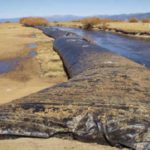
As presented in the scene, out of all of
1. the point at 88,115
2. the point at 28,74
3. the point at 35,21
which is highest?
the point at 88,115

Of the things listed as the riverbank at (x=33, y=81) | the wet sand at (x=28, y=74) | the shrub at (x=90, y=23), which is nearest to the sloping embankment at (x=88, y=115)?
the riverbank at (x=33, y=81)

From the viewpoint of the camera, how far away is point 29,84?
35.5ft

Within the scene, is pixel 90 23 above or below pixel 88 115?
below

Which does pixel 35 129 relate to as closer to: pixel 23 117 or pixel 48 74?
pixel 23 117

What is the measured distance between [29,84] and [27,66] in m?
3.59

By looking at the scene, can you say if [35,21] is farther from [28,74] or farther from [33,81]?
[33,81]

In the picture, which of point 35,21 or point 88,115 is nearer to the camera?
point 88,115

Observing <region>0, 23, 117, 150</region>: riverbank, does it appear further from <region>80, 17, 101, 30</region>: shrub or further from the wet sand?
<region>80, 17, 101, 30</region>: shrub

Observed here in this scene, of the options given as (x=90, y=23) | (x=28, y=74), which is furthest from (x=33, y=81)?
(x=90, y=23)

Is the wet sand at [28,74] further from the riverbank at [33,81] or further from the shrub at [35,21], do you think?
the shrub at [35,21]

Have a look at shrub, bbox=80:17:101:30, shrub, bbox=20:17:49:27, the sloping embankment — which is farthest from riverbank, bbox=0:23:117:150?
shrub, bbox=20:17:49:27

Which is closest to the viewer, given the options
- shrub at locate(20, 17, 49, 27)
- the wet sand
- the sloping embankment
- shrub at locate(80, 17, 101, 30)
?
the sloping embankment

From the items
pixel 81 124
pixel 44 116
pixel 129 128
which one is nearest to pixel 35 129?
pixel 44 116

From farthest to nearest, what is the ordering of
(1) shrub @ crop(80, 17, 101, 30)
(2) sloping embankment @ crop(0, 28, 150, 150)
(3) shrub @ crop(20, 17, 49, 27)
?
(3) shrub @ crop(20, 17, 49, 27)
(1) shrub @ crop(80, 17, 101, 30)
(2) sloping embankment @ crop(0, 28, 150, 150)
